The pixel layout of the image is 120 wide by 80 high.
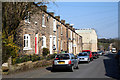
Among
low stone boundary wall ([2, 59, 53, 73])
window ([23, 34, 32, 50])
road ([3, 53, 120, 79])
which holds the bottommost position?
road ([3, 53, 120, 79])

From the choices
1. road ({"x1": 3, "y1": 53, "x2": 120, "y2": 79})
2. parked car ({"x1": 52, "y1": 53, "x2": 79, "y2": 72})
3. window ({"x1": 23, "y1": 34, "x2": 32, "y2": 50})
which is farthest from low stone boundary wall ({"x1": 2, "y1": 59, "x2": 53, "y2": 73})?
window ({"x1": 23, "y1": 34, "x2": 32, "y2": 50})

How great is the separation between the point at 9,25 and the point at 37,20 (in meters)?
8.51

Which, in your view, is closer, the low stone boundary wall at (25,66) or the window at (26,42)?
the low stone boundary wall at (25,66)

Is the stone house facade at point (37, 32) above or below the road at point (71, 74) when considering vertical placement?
above

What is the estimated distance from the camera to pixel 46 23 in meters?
27.4

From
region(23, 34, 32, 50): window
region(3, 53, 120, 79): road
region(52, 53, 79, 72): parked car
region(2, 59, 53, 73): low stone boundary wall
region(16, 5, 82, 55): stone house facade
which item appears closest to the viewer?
region(3, 53, 120, 79): road

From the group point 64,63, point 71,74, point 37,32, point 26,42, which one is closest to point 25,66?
point 64,63

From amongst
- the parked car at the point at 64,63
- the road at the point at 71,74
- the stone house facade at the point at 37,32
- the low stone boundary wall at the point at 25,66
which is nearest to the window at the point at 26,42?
the stone house facade at the point at 37,32

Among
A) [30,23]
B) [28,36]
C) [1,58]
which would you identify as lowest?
[1,58]

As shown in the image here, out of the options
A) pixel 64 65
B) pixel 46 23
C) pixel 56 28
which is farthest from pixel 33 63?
pixel 56 28

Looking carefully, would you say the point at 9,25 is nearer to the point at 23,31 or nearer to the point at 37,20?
the point at 23,31

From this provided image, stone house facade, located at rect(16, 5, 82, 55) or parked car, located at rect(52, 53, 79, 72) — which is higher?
stone house facade, located at rect(16, 5, 82, 55)

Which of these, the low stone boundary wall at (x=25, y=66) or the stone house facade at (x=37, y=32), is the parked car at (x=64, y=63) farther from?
the stone house facade at (x=37, y=32)

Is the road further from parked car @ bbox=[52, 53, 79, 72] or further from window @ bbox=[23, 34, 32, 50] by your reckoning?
window @ bbox=[23, 34, 32, 50]
